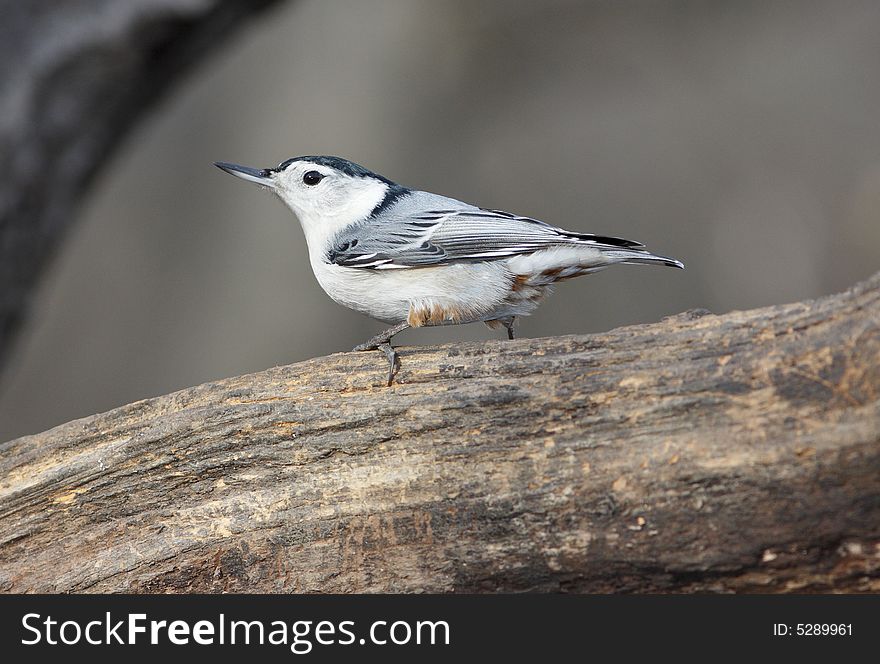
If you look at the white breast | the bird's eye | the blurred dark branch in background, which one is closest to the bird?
the white breast

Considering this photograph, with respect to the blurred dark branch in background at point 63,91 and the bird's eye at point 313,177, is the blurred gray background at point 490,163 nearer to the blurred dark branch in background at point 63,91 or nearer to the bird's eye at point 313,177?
the blurred dark branch in background at point 63,91

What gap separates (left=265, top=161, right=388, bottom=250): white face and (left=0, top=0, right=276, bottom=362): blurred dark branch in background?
1133 mm

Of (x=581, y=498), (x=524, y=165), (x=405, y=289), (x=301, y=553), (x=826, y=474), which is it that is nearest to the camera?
(x=826, y=474)

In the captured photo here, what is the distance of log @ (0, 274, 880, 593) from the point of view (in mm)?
1812

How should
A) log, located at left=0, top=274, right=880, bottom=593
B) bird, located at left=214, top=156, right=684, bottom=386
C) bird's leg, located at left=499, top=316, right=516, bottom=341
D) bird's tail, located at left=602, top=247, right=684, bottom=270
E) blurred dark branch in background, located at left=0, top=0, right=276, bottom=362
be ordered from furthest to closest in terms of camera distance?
blurred dark branch in background, located at left=0, top=0, right=276, bottom=362, bird's leg, located at left=499, top=316, right=516, bottom=341, bird, located at left=214, top=156, right=684, bottom=386, bird's tail, located at left=602, top=247, right=684, bottom=270, log, located at left=0, top=274, right=880, bottom=593

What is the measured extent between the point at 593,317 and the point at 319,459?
3607mm

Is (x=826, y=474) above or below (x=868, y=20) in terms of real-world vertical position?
below

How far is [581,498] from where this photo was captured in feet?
6.36

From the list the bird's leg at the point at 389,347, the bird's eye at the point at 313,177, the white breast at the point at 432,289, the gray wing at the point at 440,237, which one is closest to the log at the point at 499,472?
the bird's leg at the point at 389,347

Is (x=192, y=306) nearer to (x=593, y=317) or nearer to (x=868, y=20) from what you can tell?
(x=593, y=317)

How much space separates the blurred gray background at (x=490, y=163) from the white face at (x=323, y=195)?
2.64 m

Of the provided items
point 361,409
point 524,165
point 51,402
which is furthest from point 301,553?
point 51,402

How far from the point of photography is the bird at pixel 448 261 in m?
2.49

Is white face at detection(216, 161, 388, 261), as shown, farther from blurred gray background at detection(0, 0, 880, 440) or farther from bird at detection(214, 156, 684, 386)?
blurred gray background at detection(0, 0, 880, 440)
